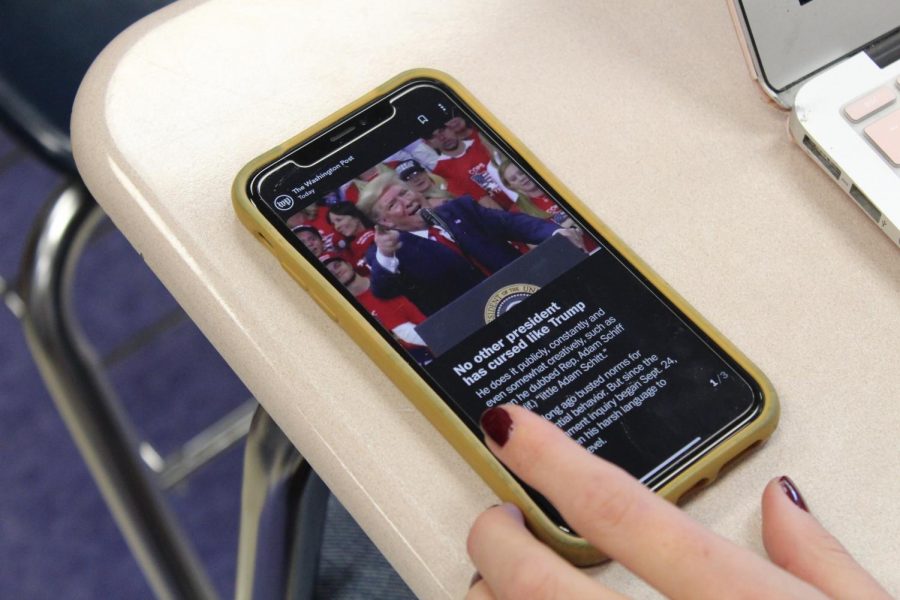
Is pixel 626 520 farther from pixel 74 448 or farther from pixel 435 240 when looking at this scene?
pixel 74 448

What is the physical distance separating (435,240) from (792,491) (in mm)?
157

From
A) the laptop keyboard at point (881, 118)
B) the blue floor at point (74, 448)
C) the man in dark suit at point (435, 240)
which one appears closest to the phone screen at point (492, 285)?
the man in dark suit at point (435, 240)

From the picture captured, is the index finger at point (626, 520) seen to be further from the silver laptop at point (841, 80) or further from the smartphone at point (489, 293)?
the silver laptop at point (841, 80)

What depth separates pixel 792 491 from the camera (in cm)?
36

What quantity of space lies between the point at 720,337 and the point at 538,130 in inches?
4.8

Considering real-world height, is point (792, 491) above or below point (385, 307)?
below

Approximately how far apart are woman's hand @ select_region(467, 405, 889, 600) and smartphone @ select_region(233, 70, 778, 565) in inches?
0.6

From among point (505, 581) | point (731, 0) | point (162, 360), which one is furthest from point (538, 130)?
point (162, 360)

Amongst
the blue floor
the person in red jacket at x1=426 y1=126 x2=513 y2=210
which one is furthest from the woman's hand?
the blue floor

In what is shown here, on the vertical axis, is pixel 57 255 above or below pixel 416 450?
above

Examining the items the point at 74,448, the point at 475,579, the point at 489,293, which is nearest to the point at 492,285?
the point at 489,293

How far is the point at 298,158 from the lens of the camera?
0.43 metres

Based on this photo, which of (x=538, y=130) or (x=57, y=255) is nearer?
(x=538, y=130)

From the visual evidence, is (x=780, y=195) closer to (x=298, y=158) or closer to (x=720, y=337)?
(x=720, y=337)
